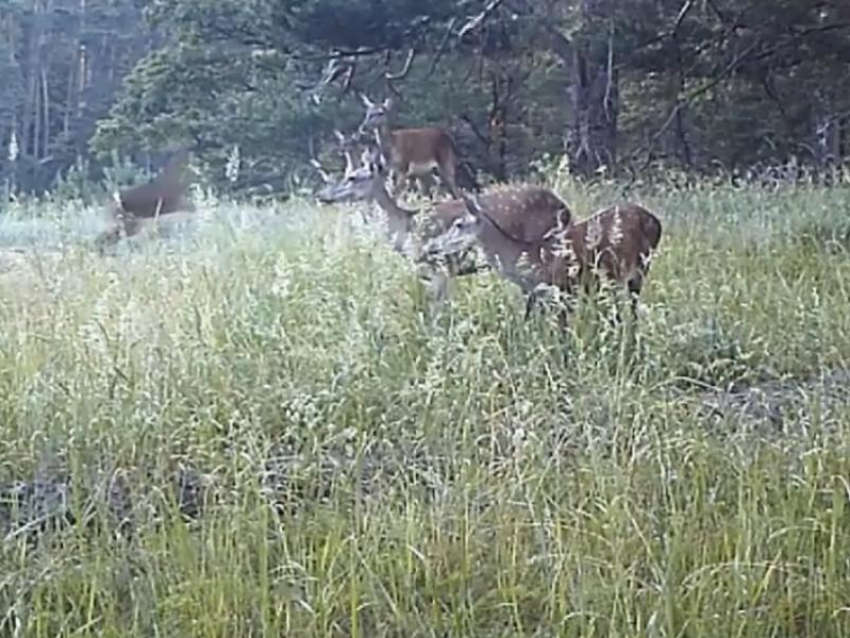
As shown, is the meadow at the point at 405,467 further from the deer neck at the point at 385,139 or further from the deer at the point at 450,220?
the deer neck at the point at 385,139

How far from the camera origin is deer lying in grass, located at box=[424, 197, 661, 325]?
4273mm

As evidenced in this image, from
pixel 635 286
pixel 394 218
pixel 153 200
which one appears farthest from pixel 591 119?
pixel 635 286

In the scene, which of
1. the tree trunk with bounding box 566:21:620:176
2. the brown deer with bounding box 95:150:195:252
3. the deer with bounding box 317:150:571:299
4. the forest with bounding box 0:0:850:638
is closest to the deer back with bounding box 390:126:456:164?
the tree trunk with bounding box 566:21:620:176

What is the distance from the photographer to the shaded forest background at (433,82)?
9602 millimetres

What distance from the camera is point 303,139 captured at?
46.9 ft

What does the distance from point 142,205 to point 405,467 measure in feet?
17.2

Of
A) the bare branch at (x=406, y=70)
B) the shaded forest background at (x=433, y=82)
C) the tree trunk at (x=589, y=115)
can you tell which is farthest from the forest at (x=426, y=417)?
the tree trunk at (x=589, y=115)

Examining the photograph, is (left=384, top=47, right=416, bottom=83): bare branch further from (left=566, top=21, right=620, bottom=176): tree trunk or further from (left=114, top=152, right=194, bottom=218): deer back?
(left=114, top=152, right=194, bottom=218): deer back

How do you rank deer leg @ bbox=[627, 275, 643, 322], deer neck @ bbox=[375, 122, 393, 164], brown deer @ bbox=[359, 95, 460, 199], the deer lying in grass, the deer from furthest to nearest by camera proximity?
brown deer @ bbox=[359, 95, 460, 199] < deer neck @ bbox=[375, 122, 393, 164] < the deer < deer leg @ bbox=[627, 275, 643, 322] < the deer lying in grass

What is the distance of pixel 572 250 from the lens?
4.29m

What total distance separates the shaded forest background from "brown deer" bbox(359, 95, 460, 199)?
705 mm

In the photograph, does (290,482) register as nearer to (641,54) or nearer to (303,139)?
(641,54)

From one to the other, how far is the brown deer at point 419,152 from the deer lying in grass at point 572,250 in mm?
5076

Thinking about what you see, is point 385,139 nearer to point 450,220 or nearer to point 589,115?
point 589,115
